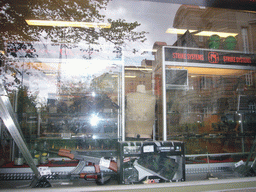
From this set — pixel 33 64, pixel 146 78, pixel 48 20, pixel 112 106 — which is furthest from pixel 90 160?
pixel 48 20

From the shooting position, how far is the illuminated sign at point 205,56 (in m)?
3.33

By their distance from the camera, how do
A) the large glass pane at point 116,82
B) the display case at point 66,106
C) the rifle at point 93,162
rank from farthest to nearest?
the large glass pane at point 116,82
the display case at point 66,106
the rifle at point 93,162

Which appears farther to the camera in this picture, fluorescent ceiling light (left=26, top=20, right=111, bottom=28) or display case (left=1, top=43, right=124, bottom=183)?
fluorescent ceiling light (left=26, top=20, right=111, bottom=28)

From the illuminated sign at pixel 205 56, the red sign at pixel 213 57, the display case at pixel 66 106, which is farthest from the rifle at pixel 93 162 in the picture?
the red sign at pixel 213 57

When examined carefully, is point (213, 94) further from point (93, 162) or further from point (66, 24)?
point (66, 24)

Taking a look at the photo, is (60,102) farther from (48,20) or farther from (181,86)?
(181,86)

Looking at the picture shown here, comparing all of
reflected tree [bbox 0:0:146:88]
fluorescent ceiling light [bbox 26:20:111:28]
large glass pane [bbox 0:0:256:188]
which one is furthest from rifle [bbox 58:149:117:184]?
fluorescent ceiling light [bbox 26:20:111:28]

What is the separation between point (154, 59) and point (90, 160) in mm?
2459

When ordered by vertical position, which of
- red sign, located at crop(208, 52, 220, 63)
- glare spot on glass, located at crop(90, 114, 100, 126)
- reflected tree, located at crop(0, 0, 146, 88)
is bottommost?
glare spot on glass, located at crop(90, 114, 100, 126)

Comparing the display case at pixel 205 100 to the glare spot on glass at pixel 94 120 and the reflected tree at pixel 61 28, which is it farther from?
the reflected tree at pixel 61 28

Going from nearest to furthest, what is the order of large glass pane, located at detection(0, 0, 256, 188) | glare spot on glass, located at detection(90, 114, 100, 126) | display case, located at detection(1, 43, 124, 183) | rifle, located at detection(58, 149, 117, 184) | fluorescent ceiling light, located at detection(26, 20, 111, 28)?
rifle, located at detection(58, 149, 117, 184) < display case, located at detection(1, 43, 124, 183) < large glass pane, located at detection(0, 0, 256, 188) < glare spot on glass, located at detection(90, 114, 100, 126) < fluorescent ceiling light, located at detection(26, 20, 111, 28)

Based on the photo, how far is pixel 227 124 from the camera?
3.67 metres

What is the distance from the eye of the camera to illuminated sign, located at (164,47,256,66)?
3.33 m

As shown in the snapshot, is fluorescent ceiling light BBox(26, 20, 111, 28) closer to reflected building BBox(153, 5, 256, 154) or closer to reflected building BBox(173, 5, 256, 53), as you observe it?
reflected building BBox(153, 5, 256, 154)
